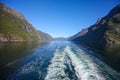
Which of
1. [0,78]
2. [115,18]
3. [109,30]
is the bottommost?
[0,78]

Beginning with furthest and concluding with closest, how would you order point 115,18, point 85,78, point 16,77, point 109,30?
point 115,18, point 109,30, point 16,77, point 85,78

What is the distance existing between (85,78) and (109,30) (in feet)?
495

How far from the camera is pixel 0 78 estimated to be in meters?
26.0

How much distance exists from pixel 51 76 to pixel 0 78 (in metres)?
9.23

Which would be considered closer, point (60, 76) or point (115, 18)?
point (60, 76)

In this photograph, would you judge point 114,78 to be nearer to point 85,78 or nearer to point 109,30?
point 85,78

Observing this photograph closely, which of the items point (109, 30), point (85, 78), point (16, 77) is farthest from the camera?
point (109, 30)

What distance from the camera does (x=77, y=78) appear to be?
2548 centimetres

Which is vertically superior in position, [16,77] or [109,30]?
[109,30]

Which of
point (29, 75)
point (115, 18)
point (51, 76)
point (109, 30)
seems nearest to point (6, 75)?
point (29, 75)

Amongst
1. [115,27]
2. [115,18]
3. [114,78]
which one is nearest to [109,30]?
[115,27]

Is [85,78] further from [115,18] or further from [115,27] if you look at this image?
[115,18]

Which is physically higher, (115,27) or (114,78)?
(115,27)

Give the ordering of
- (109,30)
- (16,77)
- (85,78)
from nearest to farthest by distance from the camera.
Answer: (85,78), (16,77), (109,30)
